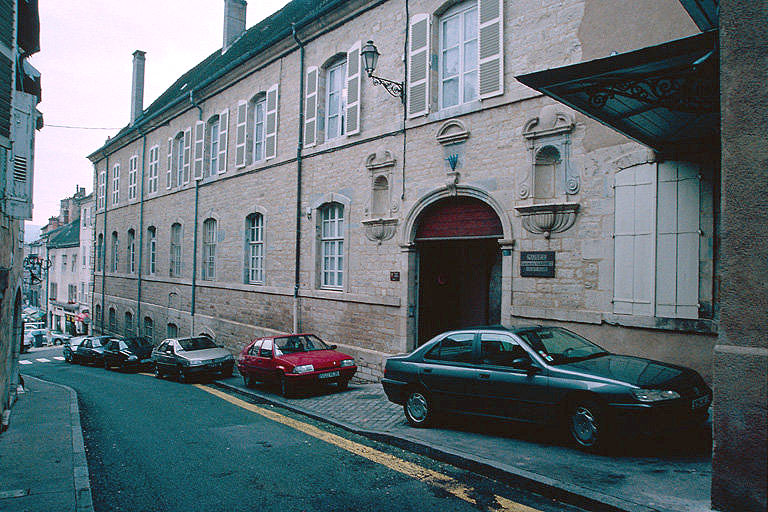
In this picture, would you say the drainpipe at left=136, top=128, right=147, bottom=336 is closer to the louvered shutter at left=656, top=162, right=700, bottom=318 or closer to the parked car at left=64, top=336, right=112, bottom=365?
the parked car at left=64, top=336, right=112, bottom=365

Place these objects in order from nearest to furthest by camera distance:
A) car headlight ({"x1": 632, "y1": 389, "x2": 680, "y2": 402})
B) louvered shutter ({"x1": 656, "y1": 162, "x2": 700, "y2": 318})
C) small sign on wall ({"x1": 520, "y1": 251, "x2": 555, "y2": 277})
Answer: car headlight ({"x1": 632, "y1": 389, "x2": 680, "y2": 402}) < louvered shutter ({"x1": 656, "y1": 162, "x2": 700, "y2": 318}) < small sign on wall ({"x1": 520, "y1": 251, "x2": 555, "y2": 277})

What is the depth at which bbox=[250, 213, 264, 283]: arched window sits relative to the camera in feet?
61.8

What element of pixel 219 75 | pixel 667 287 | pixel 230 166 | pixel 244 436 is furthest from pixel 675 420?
pixel 219 75

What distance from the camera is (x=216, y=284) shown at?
21.1 metres

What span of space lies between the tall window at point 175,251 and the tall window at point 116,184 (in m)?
9.70

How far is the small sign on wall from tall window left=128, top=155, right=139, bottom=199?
84.3ft

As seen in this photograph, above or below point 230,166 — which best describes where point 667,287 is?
below

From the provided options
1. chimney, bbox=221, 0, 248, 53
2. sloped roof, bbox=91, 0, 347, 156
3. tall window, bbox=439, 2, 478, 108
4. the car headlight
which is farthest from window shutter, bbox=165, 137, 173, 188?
the car headlight

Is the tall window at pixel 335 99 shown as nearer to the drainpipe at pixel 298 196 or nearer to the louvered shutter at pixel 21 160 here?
the drainpipe at pixel 298 196

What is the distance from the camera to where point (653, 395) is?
19.3 ft

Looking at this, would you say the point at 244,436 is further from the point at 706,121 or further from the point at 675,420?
the point at 706,121

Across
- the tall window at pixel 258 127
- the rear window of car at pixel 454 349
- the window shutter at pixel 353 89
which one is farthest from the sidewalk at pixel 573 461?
the tall window at pixel 258 127

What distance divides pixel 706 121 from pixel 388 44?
327 inches

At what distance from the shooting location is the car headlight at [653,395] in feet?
19.2
